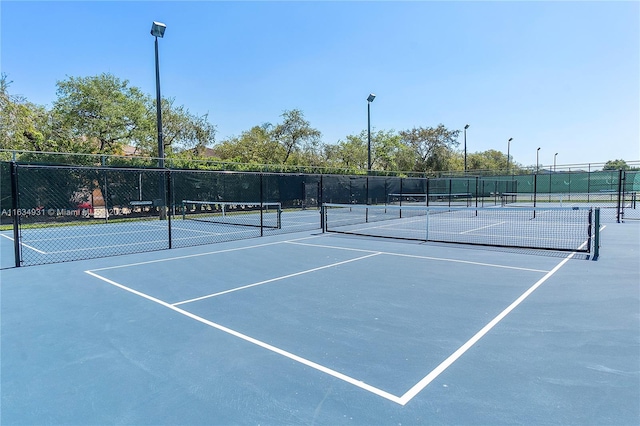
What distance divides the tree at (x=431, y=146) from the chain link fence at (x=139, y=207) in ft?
60.8

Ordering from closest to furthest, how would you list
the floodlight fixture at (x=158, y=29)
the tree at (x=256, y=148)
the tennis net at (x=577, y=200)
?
1. the floodlight fixture at (x=158, y=29)
2. the tennis net at (x=577, y=200)
3. the tree at (x=256, y=148)

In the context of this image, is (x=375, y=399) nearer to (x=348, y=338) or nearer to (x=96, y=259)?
(x=348, y=338)

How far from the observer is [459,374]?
2.86 metres

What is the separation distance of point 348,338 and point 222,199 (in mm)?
17175

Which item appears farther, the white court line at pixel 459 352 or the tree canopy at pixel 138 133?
the tree canopy at pixel 138 133

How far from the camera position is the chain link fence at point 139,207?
9.17 meters

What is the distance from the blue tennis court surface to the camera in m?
2.46

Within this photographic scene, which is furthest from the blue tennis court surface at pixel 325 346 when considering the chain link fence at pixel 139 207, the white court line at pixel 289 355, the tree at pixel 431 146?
the tree at pixel 431 146

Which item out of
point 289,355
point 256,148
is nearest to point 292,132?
point 256,148

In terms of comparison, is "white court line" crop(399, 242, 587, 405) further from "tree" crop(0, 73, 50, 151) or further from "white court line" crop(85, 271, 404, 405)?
"tree" crop(0, 73, 50, 151)

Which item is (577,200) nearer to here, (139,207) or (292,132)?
(292,132)

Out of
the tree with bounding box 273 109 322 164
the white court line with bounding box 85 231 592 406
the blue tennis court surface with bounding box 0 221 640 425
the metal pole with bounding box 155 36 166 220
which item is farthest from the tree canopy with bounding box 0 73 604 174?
the white court line with bounding box 85 231 592 406

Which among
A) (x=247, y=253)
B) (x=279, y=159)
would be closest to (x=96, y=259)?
(x=247, y=253)

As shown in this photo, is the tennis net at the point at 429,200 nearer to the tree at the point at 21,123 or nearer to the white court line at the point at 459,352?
the tree at the point at 21,123
